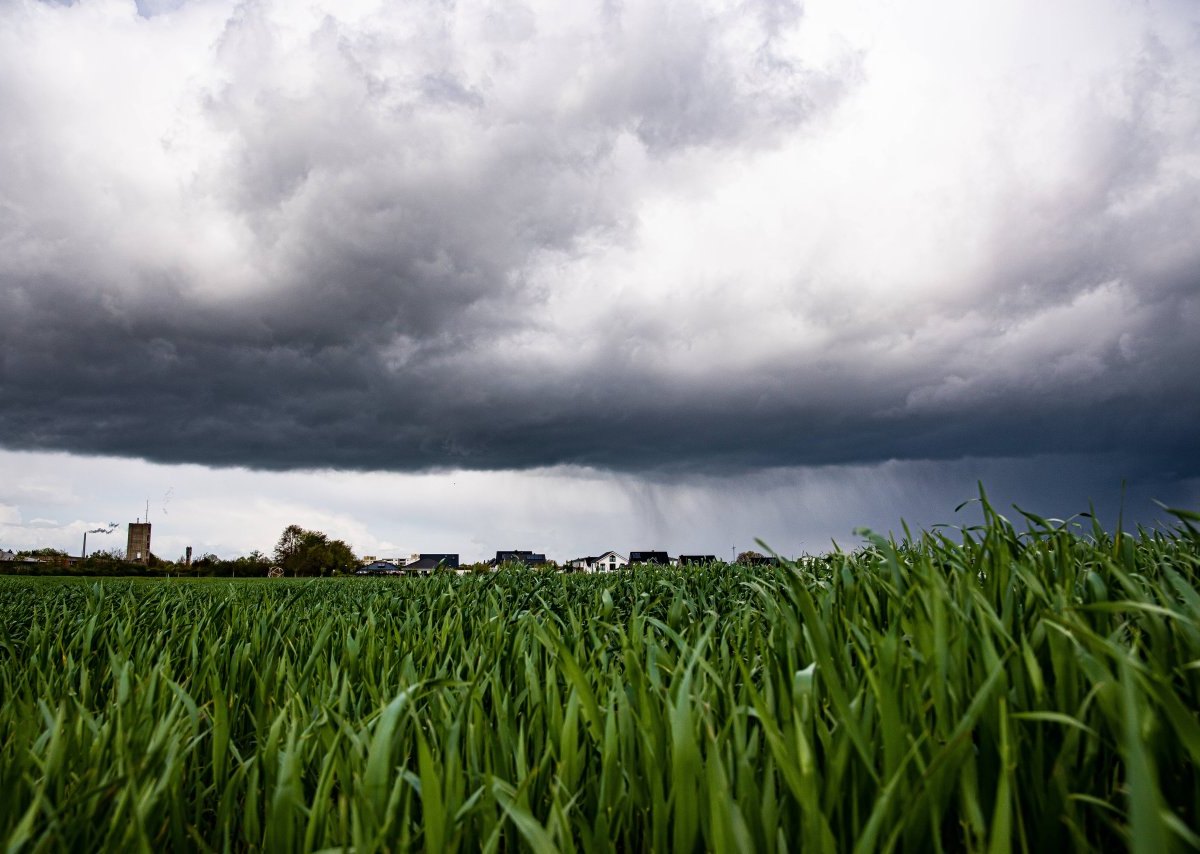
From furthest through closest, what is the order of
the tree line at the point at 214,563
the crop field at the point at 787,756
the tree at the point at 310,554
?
1. the tree at the point at 310,554
2. the tree line at the point at 214,563
3. the crop field at the point at 787,756

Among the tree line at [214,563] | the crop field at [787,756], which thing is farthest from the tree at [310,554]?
the crop field at [787,756]

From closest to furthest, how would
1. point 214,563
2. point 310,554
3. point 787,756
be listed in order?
point 787,756 → point 214,563 → point 310,554

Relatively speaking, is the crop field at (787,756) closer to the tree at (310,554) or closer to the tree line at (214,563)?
the tree line at (214,563)

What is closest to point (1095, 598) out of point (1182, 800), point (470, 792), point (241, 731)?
point (1182, 800)

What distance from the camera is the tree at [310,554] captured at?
282ft

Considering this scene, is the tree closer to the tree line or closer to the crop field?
the tree line

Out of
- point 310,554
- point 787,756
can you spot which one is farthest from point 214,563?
point 787,756

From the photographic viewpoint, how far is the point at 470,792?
2240mm

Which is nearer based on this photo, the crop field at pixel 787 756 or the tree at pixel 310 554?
the crop field at pixel 787 756

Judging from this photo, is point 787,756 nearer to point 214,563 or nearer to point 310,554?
point 214,563

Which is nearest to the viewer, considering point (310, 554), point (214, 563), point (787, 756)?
point (787, 756)

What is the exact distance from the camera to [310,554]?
87688mm

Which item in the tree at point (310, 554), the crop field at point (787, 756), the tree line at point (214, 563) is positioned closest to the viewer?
the crop field at point (787, 756)

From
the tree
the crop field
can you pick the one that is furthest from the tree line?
the crop field
